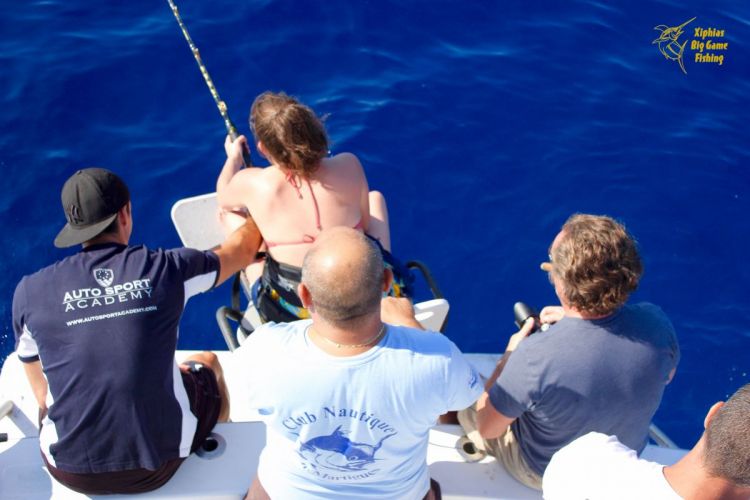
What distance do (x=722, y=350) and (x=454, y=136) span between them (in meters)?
2.46

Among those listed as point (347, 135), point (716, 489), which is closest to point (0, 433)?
point (716, 489)

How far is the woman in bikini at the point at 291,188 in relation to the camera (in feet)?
9.69

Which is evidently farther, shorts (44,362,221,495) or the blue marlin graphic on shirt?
shorts (44,362,221,495)

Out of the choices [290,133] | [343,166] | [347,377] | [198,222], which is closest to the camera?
[347,377]

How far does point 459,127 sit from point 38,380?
12.4 feet

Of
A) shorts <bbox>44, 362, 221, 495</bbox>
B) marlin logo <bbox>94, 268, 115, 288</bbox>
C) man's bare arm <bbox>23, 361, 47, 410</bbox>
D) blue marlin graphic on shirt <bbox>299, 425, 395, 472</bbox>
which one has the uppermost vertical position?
marlin logo <bbox>94, 268, 115, 288</bbox>

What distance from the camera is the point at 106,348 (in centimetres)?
224

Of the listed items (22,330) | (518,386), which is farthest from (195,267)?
(518,386)

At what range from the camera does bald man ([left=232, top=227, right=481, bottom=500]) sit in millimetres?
1895

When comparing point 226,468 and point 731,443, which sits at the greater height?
point 731,443

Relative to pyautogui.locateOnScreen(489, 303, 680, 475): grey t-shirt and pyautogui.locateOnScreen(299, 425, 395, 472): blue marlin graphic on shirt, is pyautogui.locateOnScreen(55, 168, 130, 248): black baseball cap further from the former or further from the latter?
pyautogui.locateOnScreen(489, 303, 680, 475): grey t-shirt

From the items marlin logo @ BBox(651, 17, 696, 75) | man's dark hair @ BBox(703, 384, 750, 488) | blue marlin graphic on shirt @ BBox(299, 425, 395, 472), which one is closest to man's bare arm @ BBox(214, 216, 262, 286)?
blue marlin graphic on shirt @ BBox(299, 425, 395, 472)

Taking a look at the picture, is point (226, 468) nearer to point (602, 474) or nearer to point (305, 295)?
point (305, 295)

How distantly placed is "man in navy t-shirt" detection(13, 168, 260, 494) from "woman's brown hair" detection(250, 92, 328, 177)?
68cm
